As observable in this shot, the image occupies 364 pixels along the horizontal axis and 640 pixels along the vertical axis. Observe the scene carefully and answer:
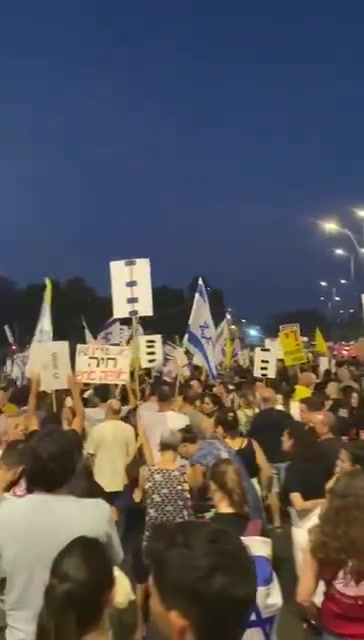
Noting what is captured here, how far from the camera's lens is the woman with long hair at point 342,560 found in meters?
4.03

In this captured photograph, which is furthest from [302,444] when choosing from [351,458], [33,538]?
[33,538]

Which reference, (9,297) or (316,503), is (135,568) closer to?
(316,503)

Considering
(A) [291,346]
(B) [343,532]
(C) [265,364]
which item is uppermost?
(A) [291,346]

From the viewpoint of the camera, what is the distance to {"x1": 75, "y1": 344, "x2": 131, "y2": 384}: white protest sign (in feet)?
37.8

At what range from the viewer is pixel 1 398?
11.9 metres

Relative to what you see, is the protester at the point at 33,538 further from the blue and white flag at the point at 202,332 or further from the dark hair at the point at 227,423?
the blue and white flag at the point at 202,332

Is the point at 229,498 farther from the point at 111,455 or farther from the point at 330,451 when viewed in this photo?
the point at 111,455

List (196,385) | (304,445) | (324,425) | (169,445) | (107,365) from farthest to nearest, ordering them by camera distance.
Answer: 1. (196,385)
2. (107,365)
3. (324,425)
4. (169,445)
5. (304,445)

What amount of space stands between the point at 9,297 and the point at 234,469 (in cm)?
7295

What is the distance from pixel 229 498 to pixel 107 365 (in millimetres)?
6345

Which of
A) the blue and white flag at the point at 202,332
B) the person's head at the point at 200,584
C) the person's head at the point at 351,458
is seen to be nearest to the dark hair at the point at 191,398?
the blue and white flag at the point at 202,332

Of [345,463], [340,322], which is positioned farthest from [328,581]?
[340,322]

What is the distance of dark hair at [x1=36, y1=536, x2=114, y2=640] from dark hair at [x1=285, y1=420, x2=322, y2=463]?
450 cm

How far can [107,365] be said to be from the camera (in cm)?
1166
